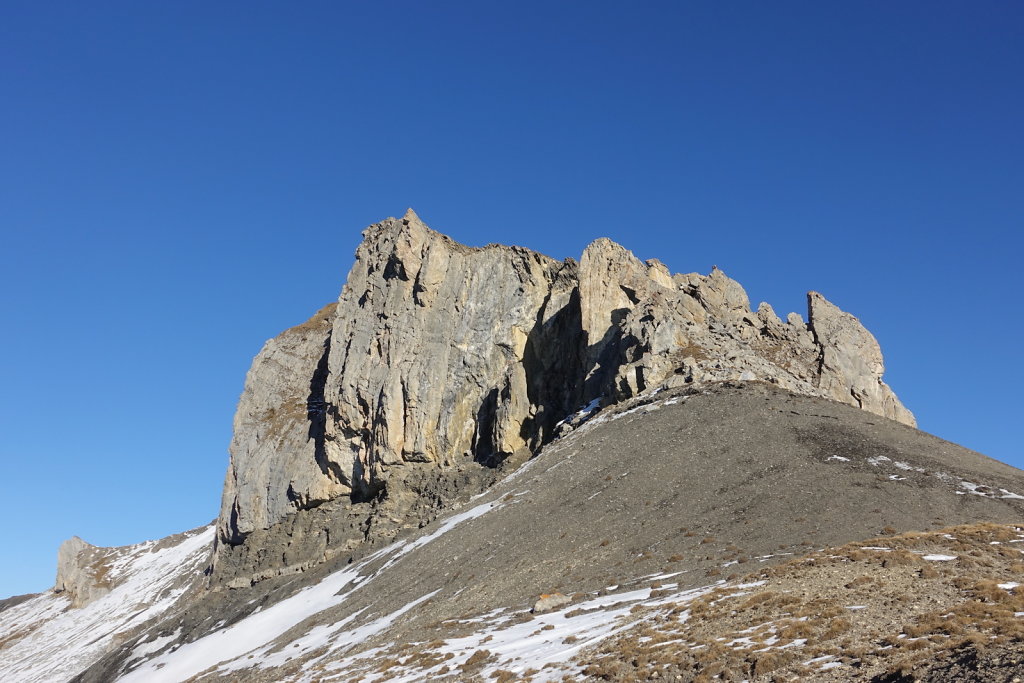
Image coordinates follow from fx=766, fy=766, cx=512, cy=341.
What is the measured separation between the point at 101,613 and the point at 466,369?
6996 cm

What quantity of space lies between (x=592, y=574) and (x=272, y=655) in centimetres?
2321

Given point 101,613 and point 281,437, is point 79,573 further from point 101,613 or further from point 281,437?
point 281,437

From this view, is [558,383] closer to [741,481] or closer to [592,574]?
[741,481]

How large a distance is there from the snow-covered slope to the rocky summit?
2.35 feet

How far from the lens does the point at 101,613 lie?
108062mm

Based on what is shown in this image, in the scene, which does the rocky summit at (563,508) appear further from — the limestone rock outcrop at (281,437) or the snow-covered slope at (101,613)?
the snow-covered slope at (101,613)

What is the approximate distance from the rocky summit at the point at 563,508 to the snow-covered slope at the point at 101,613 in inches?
28.2

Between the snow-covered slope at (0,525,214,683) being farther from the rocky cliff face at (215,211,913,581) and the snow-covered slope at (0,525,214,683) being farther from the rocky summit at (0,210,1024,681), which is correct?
the rocky cliff face at (215,211,913,581)

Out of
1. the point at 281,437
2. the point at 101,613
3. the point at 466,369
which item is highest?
the point at 466,369

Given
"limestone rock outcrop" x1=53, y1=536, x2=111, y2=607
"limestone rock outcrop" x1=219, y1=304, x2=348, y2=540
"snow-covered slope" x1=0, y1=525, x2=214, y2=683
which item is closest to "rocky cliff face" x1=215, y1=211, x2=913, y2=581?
"limestone rock outcrop" x1=219, y1=304, x2=348, y2=540

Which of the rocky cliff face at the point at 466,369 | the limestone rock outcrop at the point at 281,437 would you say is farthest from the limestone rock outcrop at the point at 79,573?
the rocky cliff face at the point at 466,369

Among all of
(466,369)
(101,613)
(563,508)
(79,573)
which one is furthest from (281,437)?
(79,573)

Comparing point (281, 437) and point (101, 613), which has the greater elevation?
point (281, 437)

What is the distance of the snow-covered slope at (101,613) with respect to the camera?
9150cm
